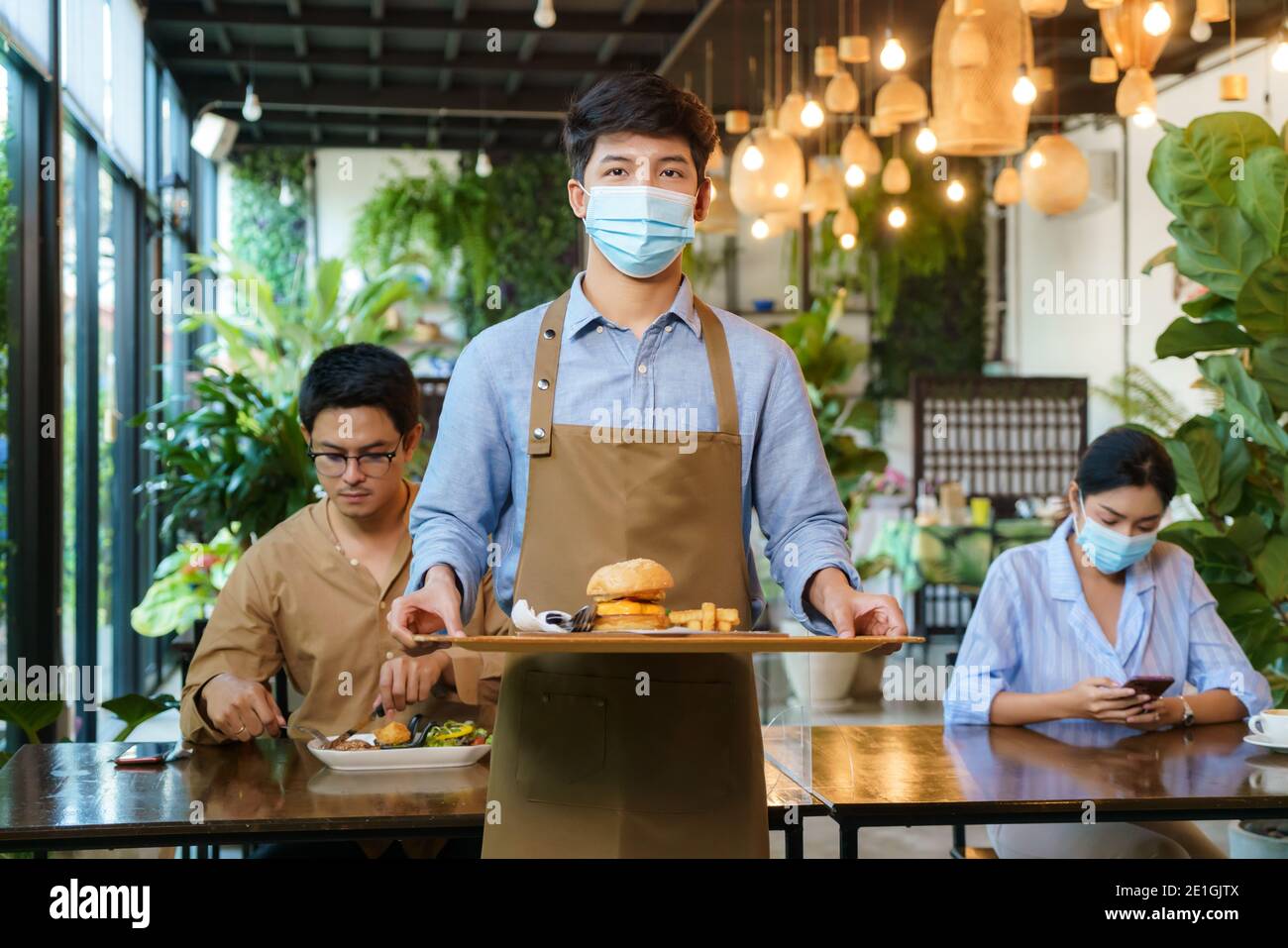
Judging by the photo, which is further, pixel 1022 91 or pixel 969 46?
pixel 1022 91

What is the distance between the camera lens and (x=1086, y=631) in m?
3.37

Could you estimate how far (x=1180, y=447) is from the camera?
3861 millimetres

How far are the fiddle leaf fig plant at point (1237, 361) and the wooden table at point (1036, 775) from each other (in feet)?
2.64

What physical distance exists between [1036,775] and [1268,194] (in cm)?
199

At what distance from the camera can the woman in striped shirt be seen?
3.22 meters

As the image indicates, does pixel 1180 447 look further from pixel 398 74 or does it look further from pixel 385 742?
pixel 398 74

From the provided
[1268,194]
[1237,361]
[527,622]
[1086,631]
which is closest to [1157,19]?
[1268,194]

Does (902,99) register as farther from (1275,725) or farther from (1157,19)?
(1275,725)

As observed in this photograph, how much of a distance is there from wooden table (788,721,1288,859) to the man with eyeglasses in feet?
2.79

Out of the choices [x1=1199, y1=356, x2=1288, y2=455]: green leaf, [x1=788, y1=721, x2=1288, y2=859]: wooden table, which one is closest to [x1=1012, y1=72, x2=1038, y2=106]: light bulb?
[x1=1199, y1=356, x2=1288, y2=455]: green leaf

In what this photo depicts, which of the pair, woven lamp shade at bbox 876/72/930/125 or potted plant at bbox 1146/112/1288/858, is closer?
potted plant at bbox 1146/112/1288/858

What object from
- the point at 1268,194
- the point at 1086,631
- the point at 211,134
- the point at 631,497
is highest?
the point at 211,134

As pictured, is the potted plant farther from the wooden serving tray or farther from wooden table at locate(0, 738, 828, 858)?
the wooden serving tray

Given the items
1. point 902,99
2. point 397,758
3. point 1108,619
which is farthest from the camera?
point 902,99
